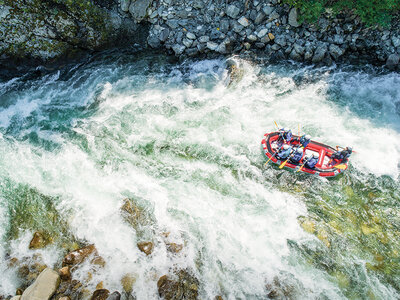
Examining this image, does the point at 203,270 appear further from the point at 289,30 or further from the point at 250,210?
the point at 289,30

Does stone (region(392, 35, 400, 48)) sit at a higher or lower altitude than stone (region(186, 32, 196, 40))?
lower

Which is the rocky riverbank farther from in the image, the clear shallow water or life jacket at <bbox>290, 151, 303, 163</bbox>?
life jacket at <bbox>290, 151, 303, 163</bbox>

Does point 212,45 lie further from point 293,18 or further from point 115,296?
point 115,296

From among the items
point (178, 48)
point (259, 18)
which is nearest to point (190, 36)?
point (178, 48)

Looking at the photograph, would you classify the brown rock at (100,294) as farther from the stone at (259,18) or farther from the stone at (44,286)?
the stone at (259,18)

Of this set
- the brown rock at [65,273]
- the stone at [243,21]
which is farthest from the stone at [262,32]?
the brown rock at [65,273]

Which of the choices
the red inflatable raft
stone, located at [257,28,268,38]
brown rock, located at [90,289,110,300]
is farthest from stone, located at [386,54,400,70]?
brown rock, located at [90,289,110,300]
